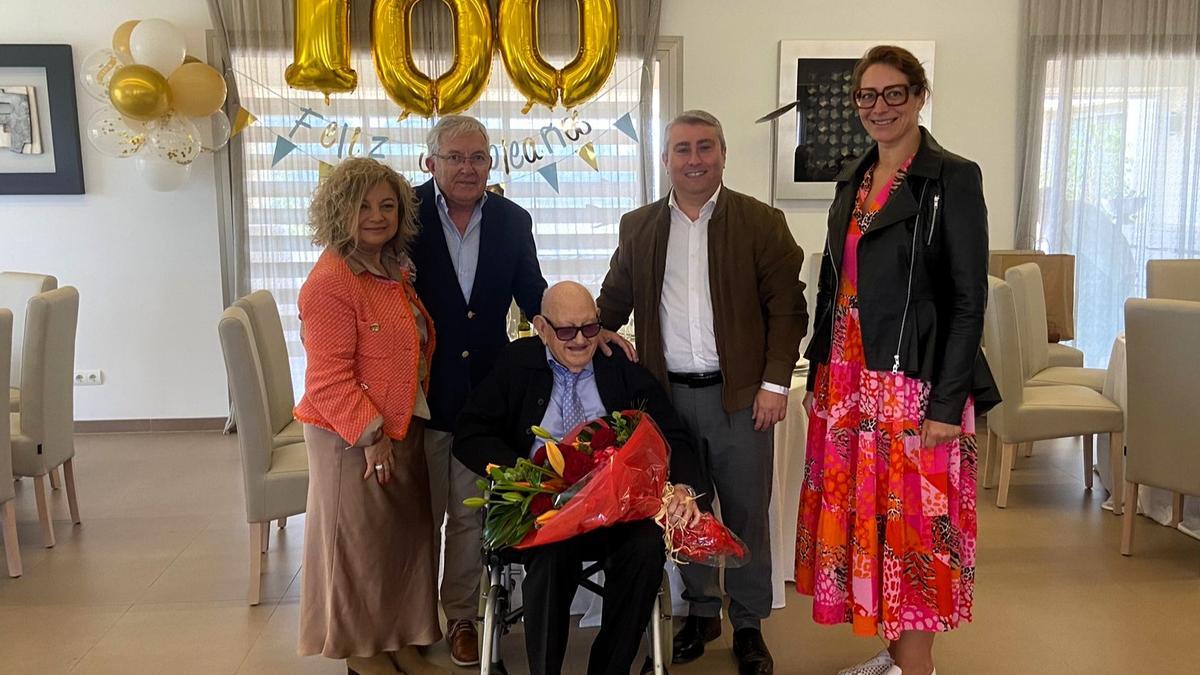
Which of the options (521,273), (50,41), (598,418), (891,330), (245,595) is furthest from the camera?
(50,41)

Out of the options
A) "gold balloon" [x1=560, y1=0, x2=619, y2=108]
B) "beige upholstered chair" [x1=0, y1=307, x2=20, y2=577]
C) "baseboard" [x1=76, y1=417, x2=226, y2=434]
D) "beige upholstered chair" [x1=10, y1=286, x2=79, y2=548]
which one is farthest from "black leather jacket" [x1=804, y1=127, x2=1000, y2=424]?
"baseboard" [x1=76, y1=417, x2=226, y2=434]

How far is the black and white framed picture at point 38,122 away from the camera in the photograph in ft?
15.7

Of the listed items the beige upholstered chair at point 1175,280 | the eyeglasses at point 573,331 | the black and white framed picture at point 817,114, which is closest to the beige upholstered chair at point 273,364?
the eyeglasses at point 573,331

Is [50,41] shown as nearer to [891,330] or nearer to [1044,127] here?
[891,330]

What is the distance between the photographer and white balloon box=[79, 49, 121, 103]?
4.39 m

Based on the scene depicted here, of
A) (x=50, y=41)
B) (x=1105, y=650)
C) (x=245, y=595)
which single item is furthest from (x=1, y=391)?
(x=1105, y=650)

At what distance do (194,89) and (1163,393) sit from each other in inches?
165

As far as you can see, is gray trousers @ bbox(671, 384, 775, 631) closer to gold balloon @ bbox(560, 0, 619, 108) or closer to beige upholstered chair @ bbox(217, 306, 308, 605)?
beige upholstered chair @ bbox(217, 306, 308, 605)

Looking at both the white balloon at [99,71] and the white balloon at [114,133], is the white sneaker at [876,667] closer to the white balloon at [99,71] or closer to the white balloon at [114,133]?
the white balloon at [114,133]

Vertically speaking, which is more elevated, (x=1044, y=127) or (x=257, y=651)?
(x=1044, y=127)

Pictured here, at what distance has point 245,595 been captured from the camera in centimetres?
306

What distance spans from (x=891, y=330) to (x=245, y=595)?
2.23 metres

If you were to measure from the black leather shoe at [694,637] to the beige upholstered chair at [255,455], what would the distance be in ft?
4.06

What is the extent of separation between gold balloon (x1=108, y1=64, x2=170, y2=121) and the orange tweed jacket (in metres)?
2.56
